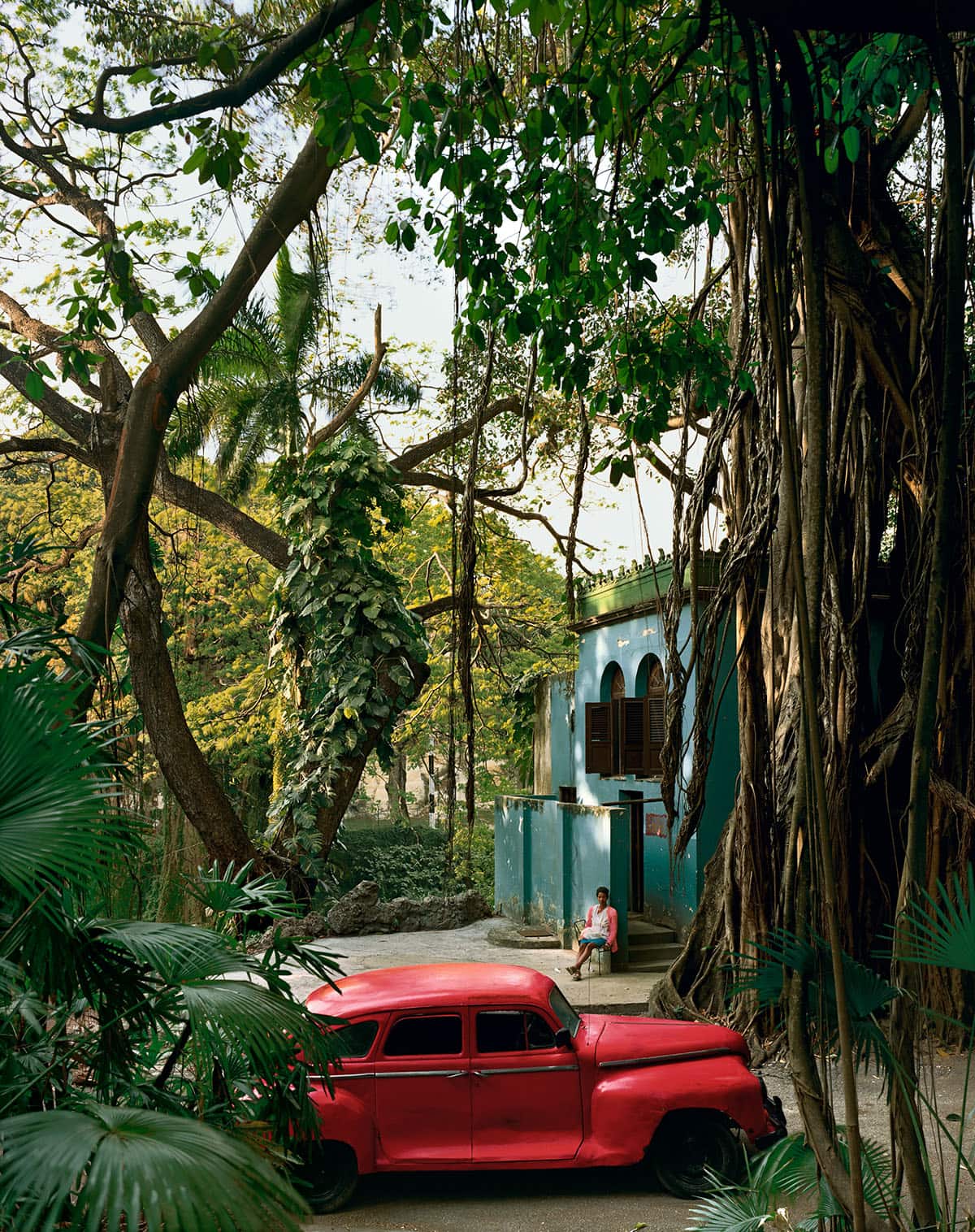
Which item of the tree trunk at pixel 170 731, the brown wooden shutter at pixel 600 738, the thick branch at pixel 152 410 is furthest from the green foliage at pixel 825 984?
the brown wooden shutter at pixel 600 738

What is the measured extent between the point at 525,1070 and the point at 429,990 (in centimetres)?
67

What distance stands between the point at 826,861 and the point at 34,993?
2.33 metres

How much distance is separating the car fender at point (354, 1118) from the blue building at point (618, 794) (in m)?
5.31

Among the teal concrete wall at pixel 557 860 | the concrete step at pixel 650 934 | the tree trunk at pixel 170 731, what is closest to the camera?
the tree trunk at pixel 170 731

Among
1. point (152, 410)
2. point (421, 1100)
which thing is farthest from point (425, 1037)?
point (152, 410)

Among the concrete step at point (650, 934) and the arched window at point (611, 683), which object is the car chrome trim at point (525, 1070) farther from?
the arched window at point (611, 683)

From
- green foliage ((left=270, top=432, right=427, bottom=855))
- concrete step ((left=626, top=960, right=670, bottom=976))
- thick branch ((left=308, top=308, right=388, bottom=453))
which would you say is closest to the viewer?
concrete step ((left=626, top=960, right=670, bottom=976))

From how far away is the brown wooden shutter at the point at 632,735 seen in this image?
12914mm

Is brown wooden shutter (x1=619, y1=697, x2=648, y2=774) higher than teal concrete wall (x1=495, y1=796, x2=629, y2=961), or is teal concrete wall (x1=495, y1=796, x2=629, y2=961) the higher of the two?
brown wooden shutter (x1=619, y1=697, x2=648, y2=774)

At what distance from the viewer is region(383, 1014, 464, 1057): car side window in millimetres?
6012

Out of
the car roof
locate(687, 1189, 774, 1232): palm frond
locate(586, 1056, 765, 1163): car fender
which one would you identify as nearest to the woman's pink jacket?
the car roof

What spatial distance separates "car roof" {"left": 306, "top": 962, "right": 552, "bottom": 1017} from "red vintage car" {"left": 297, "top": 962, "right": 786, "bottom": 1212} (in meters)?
0.01

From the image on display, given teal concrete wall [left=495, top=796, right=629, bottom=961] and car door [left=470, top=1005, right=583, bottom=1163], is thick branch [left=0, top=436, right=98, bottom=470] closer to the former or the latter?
teal concrete wall [left=495, top=796, right=629, bottom=961]

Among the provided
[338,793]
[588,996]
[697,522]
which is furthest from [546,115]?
[338,793]
